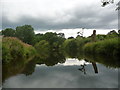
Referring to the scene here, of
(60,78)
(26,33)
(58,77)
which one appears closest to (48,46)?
(26,33)

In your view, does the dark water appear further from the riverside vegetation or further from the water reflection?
the riverside vegetation

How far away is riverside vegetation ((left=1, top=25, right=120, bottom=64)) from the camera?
685 inches

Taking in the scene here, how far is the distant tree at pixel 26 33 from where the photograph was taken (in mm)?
73688

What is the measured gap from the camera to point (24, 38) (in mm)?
74438

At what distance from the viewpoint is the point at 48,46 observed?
2788 inches

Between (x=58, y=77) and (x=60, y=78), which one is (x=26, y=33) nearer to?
(x=58, y=77)

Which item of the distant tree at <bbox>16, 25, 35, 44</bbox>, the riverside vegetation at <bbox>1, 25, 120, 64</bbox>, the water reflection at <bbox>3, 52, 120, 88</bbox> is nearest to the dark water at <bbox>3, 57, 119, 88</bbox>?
the water reflection at <bbox>3, 52, 120, 88</bbox>

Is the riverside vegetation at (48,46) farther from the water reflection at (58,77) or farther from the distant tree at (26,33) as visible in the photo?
the water reflection at (58,77)

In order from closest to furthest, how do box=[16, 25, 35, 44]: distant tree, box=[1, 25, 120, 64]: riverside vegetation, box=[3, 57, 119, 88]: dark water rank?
box=[3, 57, 119, 88]: dark water, box=[1, 25, 120, 64]: riverside vegetation, box=[16, 25, 35, 44]: distant tree

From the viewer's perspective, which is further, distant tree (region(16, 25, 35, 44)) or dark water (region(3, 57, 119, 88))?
distant tree (region(16, 25, 35, 44))

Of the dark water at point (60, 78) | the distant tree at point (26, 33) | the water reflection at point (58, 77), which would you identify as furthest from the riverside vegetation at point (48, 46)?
the dark water at point (60, 78)

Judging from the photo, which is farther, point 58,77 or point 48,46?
point 48,46

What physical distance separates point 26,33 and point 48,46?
31.8ft

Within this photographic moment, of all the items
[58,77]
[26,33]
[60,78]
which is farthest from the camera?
[26,33]
